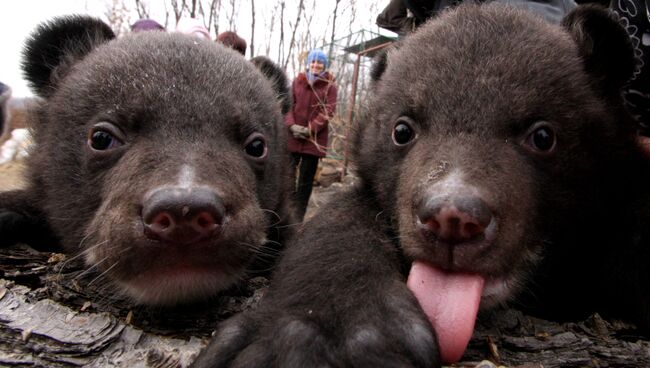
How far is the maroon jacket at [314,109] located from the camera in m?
10.5

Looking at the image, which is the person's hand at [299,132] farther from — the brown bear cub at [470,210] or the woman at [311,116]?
the brown bear cub at [470,210]

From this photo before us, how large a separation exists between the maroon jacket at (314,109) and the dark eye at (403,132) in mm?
7240

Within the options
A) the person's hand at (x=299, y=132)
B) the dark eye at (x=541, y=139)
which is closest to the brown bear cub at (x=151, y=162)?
the dark eye at (x=541, y=139)

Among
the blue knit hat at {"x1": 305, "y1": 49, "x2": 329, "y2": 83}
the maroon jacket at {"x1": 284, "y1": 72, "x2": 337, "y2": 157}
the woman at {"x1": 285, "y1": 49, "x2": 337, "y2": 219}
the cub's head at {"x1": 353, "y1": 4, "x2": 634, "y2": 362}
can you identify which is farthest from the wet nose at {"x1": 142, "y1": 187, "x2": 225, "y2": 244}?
the blue knit hat at {"x1": 305, "y1": 49, "x2": 329, "y2": 83}

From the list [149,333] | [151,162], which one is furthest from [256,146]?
[149,333]

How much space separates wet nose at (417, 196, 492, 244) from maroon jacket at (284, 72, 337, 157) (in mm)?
8155

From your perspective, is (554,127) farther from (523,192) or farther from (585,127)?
(523,192)

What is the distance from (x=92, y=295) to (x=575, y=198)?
259cm

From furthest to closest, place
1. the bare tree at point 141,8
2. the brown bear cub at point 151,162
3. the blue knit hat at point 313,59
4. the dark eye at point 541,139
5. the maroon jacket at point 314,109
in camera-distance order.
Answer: the bare tree at point 141,8 < the blue knit hat at point 313,59 < the maroon jacket at point 314,109 < the dark eye at point 541,139 < the brown bear cub at point 151,162

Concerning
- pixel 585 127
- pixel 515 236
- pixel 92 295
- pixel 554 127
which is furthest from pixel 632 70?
pixel 92 295

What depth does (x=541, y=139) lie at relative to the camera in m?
2.74

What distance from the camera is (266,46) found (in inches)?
906

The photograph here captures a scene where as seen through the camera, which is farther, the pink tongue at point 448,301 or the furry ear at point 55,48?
the furry ear at point 55,48

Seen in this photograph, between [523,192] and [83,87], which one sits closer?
[523,192]
